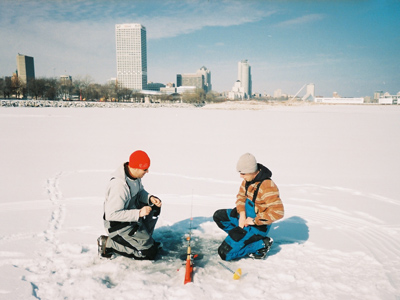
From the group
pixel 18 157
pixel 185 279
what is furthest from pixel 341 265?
pixel 18 157

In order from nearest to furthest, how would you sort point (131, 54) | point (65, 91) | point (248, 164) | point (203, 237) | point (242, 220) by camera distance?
1. point (248, 164)
2. point (242, 220)
3. point (203, 237)
4. point (65, 91)
5. point (131, 54)

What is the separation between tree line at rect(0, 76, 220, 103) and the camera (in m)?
69.6

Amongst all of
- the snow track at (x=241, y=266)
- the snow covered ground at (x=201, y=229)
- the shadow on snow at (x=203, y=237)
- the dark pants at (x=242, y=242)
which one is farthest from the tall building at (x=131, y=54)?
the dark pants at (x=242, y=242)

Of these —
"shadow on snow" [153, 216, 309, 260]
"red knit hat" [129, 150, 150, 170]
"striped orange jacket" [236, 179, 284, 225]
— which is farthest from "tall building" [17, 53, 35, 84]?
"striped orange jacket" [236, 179, 284, 225]

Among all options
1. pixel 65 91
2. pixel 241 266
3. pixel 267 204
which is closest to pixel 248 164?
pixel 267 204

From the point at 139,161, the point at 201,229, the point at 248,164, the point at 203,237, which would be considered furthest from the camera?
the point at 201,229

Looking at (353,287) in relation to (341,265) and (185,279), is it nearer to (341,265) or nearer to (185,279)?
(341,265)

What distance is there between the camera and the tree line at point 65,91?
228ft

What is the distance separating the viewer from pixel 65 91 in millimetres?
79625

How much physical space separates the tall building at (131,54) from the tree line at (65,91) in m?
77.2

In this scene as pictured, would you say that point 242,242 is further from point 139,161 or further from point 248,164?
point 139,161

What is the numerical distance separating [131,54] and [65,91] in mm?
121331

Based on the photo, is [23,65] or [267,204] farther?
[23,65]

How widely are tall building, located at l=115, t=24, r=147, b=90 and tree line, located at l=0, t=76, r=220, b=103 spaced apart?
77221mm
